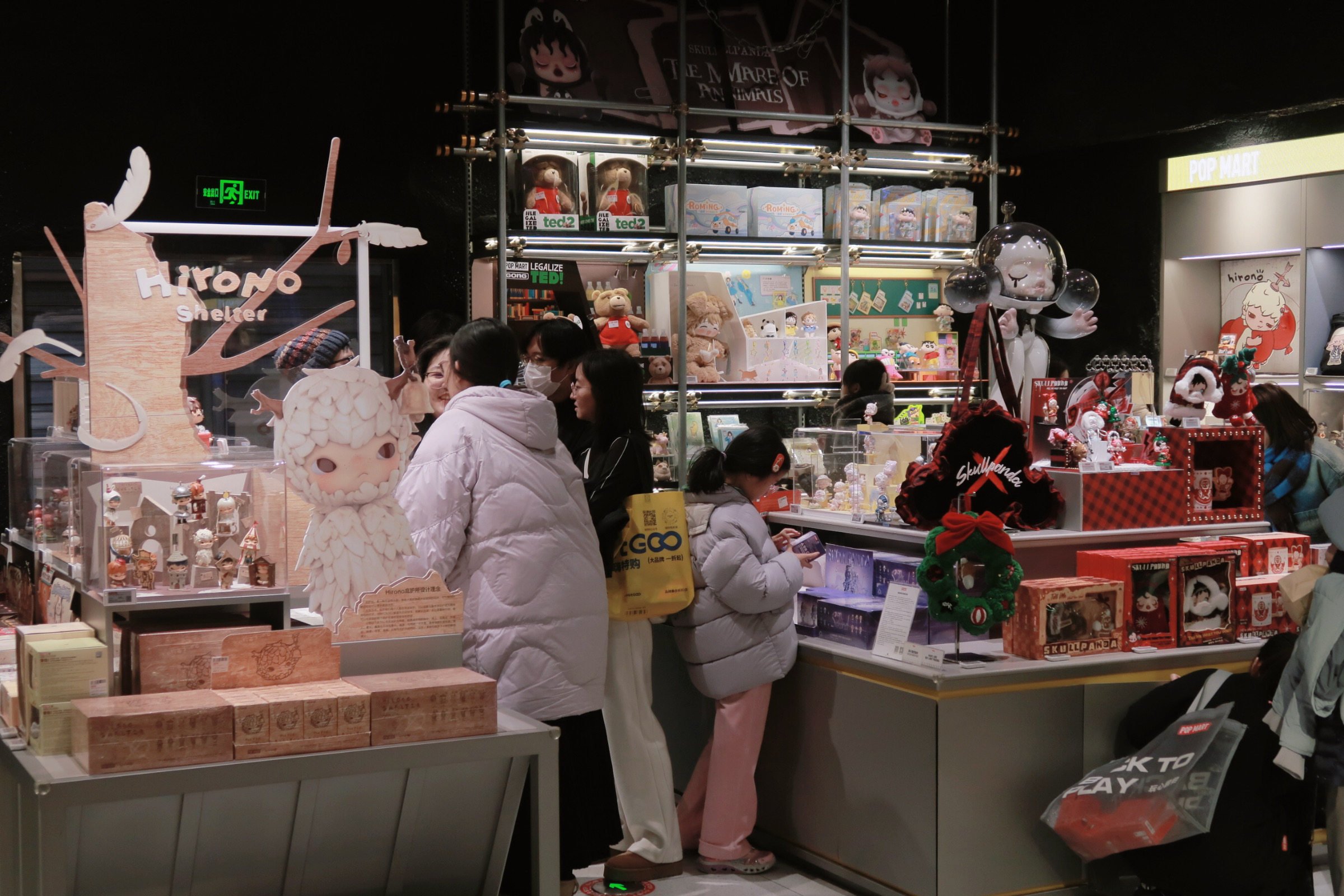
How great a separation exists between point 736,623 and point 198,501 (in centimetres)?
183

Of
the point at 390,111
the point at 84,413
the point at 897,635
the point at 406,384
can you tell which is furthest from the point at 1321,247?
the point at 84,413

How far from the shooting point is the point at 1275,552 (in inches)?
159

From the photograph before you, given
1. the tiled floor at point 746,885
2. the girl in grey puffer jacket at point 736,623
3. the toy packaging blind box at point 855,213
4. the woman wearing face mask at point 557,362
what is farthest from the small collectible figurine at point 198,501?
the toy packaging blind box at point 855,213

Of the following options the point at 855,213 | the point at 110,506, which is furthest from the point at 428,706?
the point at 855,213

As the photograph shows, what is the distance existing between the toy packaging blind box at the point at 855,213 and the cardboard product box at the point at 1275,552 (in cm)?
275

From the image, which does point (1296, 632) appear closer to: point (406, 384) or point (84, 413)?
point (406, 384)

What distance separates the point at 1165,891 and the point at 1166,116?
12.7 ft

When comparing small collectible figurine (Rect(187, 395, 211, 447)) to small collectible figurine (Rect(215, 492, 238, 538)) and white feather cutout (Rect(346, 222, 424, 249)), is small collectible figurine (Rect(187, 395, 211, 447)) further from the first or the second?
white feather cutout (Rect(346, 222, 424, 249))

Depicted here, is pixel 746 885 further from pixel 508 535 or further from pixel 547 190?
pixel 547 190

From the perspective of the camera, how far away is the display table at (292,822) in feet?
6.87

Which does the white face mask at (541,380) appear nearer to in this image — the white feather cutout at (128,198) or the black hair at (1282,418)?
the white feather cutout at (128,198)

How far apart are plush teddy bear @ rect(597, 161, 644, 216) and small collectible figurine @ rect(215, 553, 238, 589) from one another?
368 centimetres

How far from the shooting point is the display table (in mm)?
2094

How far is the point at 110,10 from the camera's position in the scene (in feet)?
17.7
